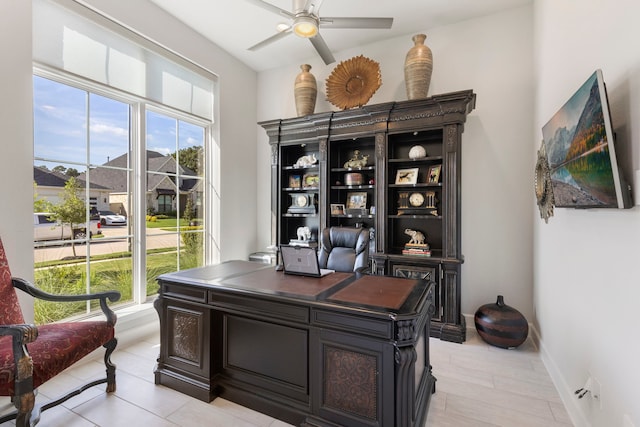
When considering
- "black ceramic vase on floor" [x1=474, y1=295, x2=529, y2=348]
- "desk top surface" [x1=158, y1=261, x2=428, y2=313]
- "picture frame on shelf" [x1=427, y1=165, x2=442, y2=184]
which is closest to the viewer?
"desk top surface" [x1=158, y1=261, x2=428, y2=313]

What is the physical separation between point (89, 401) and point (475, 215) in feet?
12.8

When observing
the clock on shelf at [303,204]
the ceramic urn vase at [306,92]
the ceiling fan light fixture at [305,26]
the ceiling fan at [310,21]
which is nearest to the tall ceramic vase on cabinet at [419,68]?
the ceiling fan at [310,21]

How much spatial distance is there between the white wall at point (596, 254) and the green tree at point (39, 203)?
12.8 ft

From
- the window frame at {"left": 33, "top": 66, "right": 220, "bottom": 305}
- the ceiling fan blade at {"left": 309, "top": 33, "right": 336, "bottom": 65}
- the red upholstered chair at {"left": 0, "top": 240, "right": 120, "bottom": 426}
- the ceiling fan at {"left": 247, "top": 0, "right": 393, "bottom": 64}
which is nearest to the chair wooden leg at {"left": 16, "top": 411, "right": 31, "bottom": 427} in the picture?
the red upholstered chair at {"left": 0, "top": 240, "right": 120, "bottom": 426}

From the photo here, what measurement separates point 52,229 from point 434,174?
3778 millimetres

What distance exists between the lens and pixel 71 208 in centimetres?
273

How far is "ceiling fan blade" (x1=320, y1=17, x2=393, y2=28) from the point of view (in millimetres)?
2242

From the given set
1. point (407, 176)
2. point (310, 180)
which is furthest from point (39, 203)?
point (407, 176)

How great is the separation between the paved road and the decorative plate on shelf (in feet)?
8.83

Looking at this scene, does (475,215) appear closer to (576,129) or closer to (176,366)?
(576,129)

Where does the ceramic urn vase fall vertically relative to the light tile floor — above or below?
above

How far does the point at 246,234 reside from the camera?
15.2ft

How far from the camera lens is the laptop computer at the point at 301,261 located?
222cm

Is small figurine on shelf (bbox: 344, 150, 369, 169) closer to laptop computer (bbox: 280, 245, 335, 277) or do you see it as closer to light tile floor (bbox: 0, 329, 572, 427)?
laptop computer (bbox: 280, 245, 335, 277)
